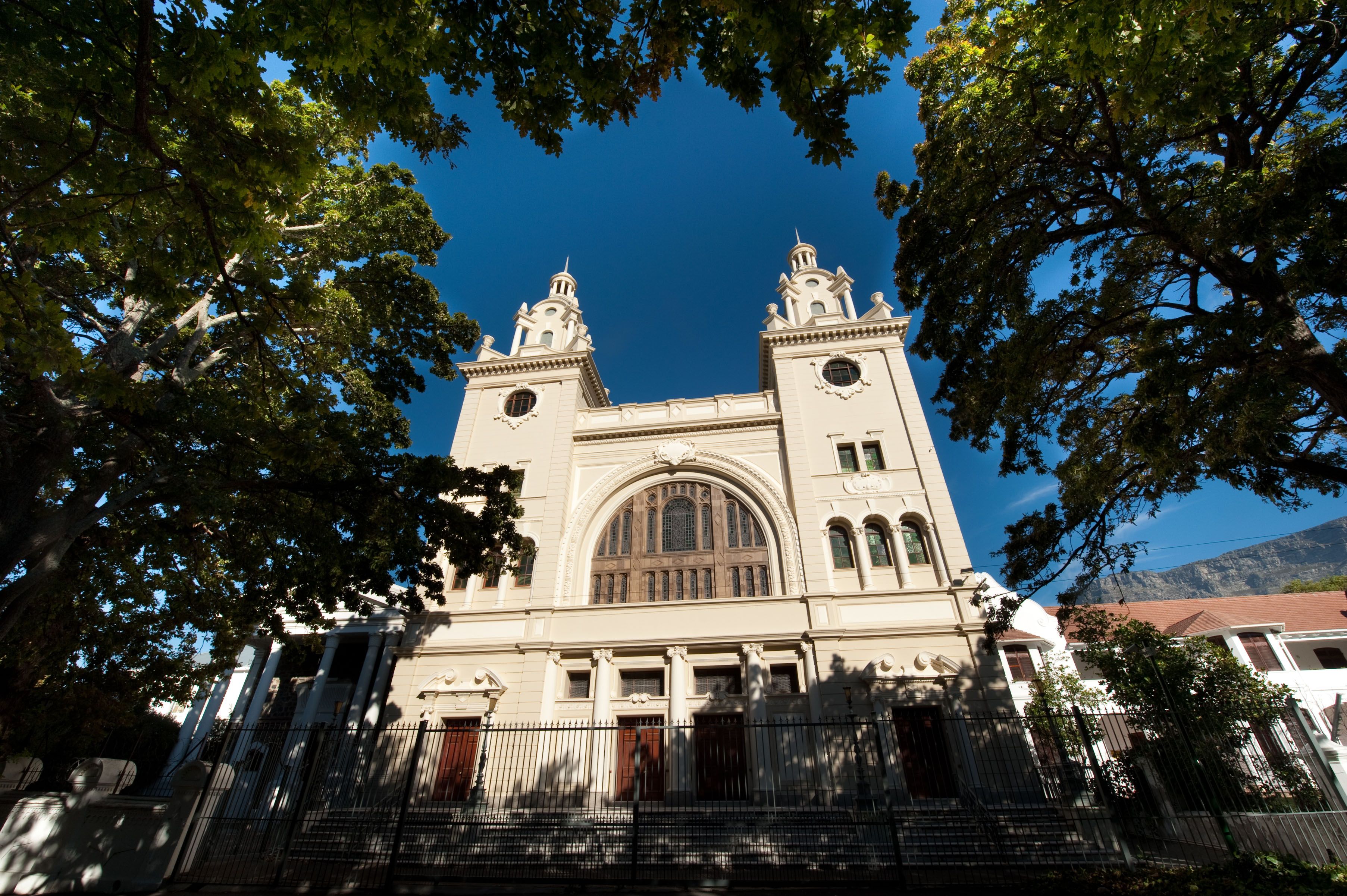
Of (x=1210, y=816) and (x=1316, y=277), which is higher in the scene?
(x=1316, y=277)

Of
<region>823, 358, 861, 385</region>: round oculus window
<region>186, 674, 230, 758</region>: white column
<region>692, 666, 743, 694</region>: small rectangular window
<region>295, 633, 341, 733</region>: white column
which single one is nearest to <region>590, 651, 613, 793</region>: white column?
<region>692, 666, 743, 694</region>: small rectangular window

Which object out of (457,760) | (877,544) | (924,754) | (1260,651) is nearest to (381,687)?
(457,760)

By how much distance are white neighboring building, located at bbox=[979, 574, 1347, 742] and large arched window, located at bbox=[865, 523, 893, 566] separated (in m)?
7.88

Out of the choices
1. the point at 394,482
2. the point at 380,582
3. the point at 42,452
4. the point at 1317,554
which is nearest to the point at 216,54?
the point at 394,482

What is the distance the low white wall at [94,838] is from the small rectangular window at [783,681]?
12.5 m

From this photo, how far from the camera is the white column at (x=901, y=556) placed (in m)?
16.7

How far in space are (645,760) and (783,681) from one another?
173 inches

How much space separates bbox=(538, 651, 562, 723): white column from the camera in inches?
620

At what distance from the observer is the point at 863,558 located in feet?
56.4

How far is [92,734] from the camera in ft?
45.9

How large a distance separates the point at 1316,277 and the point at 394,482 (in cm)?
1183

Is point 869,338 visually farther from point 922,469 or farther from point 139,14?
point 139,14

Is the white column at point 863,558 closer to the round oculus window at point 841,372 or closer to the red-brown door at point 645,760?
the round oculus window at point 841,372

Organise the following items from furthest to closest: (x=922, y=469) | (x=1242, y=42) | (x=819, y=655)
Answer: (x=922, y=469), (x=819, y=655), (x=1242, y=42)
